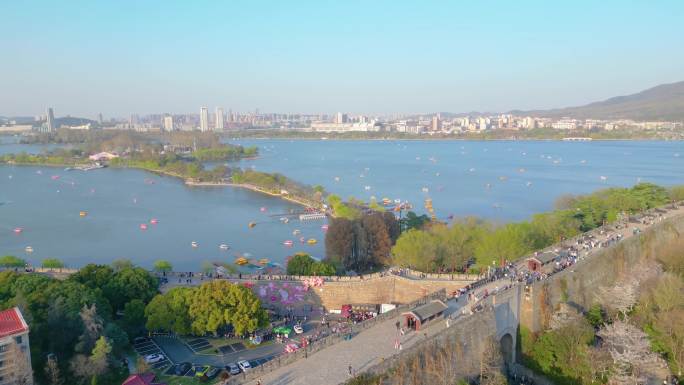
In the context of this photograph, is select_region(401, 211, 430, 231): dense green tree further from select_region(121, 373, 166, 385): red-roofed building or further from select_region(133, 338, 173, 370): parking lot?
select_region(121, 373, 166, 385): red-roofed building

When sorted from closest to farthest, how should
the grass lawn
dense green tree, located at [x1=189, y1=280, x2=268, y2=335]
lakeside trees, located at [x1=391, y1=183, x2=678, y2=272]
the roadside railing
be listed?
the roadside railing, the grass lawn, dense green tree, located at [x1=189, y1=280, x2=268, y2=335], lakeside trees, located at [x1=391, y1=183, x2=678, y2=272]

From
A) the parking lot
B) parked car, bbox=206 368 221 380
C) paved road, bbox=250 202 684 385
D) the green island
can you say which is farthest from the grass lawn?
the green island

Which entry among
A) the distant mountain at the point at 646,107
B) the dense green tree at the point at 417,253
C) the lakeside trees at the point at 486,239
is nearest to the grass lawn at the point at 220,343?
the dense green tree at the point at 417,253

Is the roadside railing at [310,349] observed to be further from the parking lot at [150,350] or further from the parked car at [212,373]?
the parking lot at [150,350]

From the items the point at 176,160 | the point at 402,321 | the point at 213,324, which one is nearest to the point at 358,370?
the point at 402,321

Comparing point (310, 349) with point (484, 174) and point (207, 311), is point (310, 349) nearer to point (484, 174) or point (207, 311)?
point (207, 311)

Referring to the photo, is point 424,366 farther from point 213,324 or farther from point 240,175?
point 240,175
